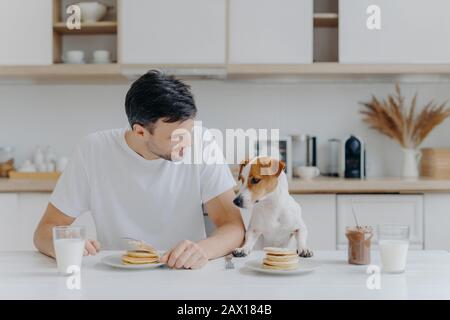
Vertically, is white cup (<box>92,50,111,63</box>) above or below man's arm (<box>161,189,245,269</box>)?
above

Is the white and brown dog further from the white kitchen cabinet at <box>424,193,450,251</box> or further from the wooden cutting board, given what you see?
the wooden cutting board

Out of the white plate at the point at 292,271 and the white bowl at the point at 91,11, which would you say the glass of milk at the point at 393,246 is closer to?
the white plate at the point at 292,271

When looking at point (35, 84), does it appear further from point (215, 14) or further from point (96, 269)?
point (96, 269)

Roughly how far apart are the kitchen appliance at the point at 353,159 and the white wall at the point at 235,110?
190 mm

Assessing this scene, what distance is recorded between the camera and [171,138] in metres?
1.29

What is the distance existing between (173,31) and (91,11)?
0.40m

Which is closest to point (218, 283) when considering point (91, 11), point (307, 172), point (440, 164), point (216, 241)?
point (216, 241)

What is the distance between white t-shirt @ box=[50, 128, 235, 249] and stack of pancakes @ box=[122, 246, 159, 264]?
36 centimetres

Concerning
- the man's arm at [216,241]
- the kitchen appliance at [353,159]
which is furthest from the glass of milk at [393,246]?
the kitchen appliance at [353,159]

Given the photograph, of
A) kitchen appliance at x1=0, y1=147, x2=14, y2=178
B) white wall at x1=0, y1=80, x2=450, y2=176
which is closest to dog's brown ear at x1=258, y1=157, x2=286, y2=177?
white wall at x1=0, y1=80, x2=450, y2=176

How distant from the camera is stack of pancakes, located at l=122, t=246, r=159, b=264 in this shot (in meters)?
1.06

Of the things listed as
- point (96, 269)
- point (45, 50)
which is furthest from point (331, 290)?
point (45, 50)

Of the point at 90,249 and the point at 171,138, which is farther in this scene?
Result: the point at 171,138

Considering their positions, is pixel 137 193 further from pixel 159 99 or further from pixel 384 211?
pixel 384 211
